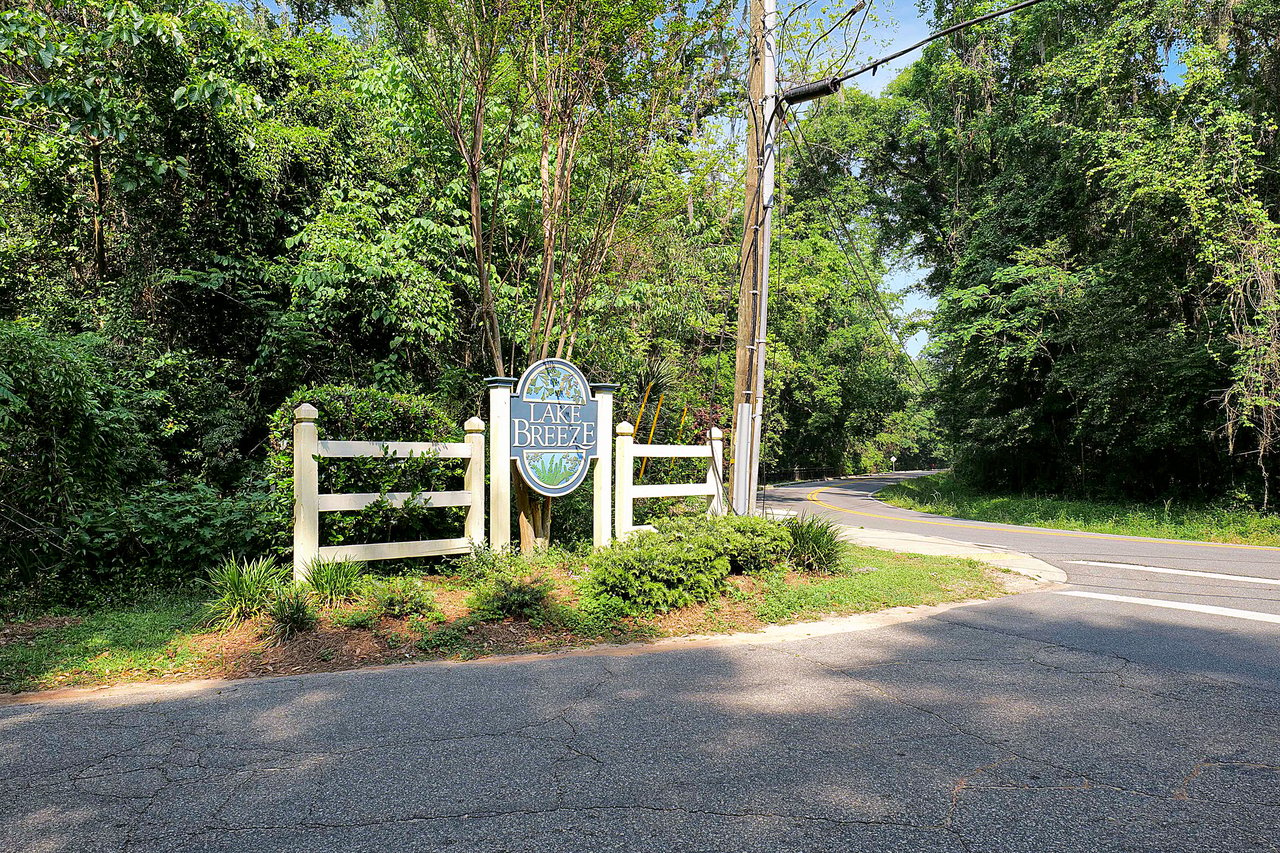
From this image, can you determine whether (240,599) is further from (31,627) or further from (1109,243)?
(1109,243)

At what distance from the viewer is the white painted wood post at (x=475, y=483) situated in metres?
7.35

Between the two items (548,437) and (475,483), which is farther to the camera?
(548,437)

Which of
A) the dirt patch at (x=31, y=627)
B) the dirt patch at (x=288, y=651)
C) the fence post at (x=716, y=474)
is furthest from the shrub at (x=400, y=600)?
the fence post at (x=716, y=474)

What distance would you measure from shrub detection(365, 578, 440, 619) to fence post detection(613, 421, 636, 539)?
2.85 metres

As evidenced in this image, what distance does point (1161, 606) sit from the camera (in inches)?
268

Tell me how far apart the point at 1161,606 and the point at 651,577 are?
4.83 meters

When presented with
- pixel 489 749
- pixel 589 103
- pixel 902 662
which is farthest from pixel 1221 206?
Result: pixel 489 749

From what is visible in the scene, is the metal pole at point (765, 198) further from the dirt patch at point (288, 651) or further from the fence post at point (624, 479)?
the dirt patch at point (288, 651)

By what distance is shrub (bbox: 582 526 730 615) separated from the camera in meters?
6.14

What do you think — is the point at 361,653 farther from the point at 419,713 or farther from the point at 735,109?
the point at 735,109

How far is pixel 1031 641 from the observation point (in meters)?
5.55

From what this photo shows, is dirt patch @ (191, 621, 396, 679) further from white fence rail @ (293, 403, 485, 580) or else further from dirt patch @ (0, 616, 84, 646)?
dirt patch @ (0, 616, 84, 646)

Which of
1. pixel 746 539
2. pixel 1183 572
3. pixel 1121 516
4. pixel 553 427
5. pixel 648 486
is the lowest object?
pixel 1121 516

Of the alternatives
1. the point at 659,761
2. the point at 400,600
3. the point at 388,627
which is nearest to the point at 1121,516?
the point at 400,600
